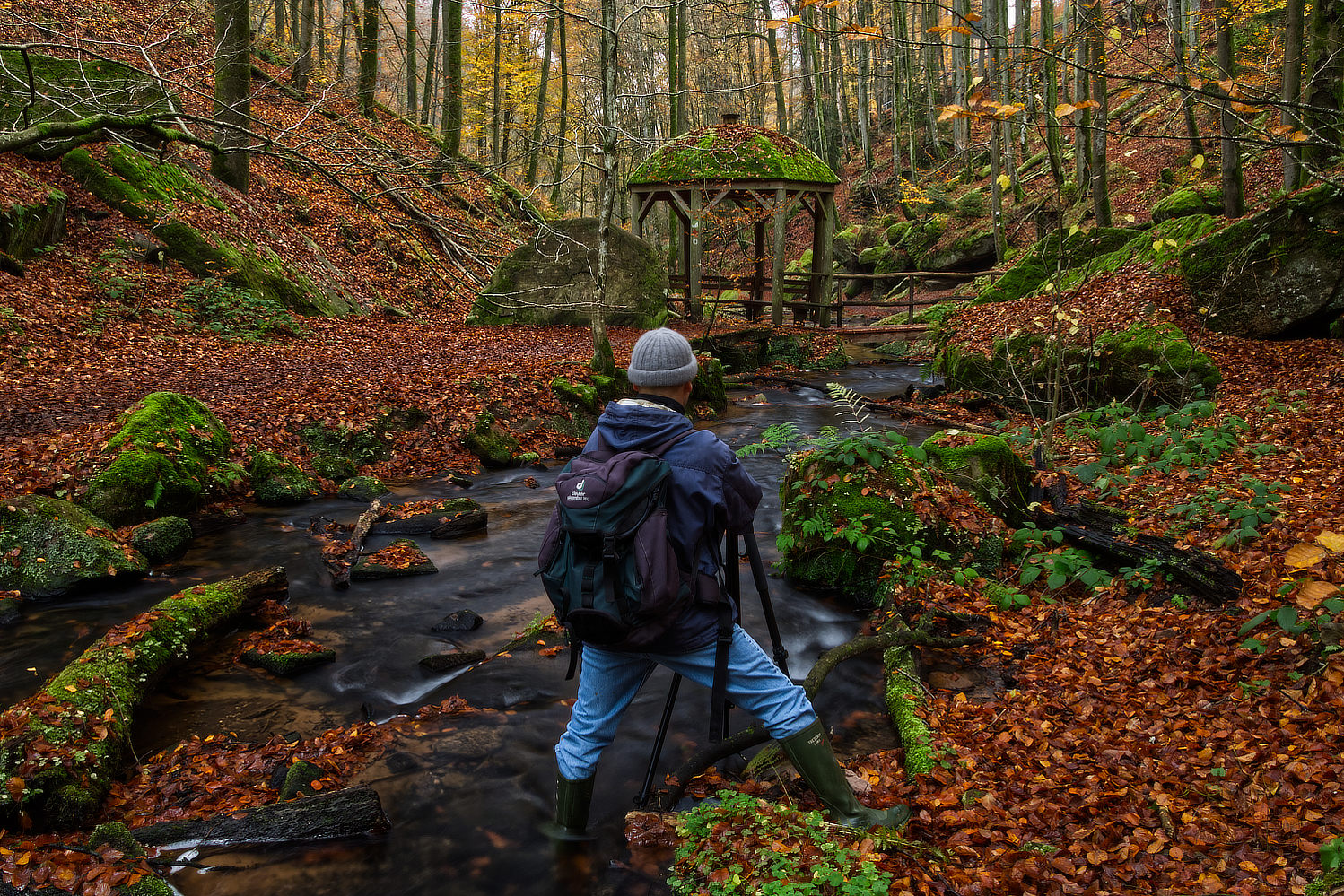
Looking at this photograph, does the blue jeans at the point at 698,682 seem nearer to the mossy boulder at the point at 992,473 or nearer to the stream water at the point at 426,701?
the stream water at the point at 426,701

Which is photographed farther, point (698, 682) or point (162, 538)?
point (162, 538)

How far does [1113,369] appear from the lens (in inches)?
384

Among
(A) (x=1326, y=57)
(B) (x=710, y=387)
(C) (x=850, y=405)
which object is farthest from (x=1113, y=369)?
(B) (x=710, y=387)

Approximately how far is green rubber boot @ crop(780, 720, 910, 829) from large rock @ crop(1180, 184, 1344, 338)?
9.56 m

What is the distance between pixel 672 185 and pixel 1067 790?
53.2ft

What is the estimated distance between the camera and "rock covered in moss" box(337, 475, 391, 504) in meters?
8.34

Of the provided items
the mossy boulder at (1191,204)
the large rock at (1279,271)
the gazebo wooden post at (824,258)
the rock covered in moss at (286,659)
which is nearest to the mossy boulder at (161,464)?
the rock covered in moss at (286,659)

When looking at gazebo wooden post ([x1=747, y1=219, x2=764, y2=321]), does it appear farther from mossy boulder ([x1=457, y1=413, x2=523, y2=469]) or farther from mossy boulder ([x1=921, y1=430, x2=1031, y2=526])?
mossy boulder ([x1=921, y1=430, x2=1031, y2=526])

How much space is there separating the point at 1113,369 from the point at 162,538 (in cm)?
1018

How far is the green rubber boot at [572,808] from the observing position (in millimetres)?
3264

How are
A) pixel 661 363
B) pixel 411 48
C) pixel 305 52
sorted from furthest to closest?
pixel 411 48 < pixel 305 52 < pixel 661 363

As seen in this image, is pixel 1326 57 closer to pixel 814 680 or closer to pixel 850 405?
pixel 850 405

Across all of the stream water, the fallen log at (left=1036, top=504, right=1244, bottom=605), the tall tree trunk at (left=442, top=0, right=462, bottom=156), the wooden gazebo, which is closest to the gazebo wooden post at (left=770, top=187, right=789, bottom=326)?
the wooden gazebo

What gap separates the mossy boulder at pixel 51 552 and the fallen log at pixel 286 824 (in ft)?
10.8
